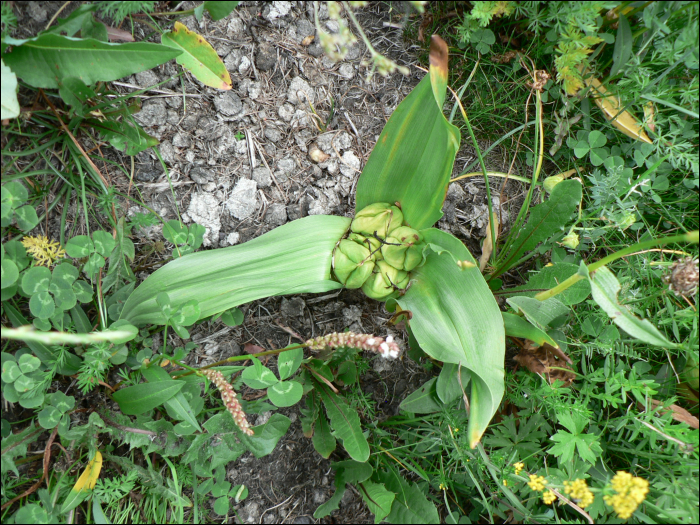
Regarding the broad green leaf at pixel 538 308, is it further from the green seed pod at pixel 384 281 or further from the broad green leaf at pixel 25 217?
the broad green leaf at pixel 25 217

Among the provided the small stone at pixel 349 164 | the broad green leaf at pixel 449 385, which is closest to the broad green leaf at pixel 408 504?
the broad green leaf at pixel 449 385

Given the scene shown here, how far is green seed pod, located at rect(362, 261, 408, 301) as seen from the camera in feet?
5.70

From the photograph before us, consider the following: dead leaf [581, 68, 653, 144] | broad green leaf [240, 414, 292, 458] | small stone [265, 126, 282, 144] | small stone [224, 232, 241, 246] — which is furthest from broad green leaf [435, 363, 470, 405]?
dead leaf [581, 68, 653, 144]

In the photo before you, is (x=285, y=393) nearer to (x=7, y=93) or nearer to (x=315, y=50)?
(x=7, y=93)

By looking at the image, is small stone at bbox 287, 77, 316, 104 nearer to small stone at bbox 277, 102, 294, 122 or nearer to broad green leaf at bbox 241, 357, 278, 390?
small stone at bbox 277, 102, 294, 122

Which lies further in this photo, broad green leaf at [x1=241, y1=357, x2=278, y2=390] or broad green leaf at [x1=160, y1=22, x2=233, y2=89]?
broad green leaf at [x1=160, y1=22, x2=233, y2=89]

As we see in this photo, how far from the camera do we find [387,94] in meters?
2.06

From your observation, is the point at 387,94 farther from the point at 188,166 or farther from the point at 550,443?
the point at 550,443

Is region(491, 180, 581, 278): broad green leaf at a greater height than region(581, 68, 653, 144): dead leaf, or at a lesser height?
lesser

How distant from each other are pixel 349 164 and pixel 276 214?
396 millimetres

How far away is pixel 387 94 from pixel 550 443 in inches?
65.2

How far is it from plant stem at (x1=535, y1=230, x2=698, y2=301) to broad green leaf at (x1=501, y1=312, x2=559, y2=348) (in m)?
0.11

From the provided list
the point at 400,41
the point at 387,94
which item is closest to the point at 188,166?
the point at 387,94

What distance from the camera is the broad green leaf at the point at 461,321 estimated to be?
4.90ft
